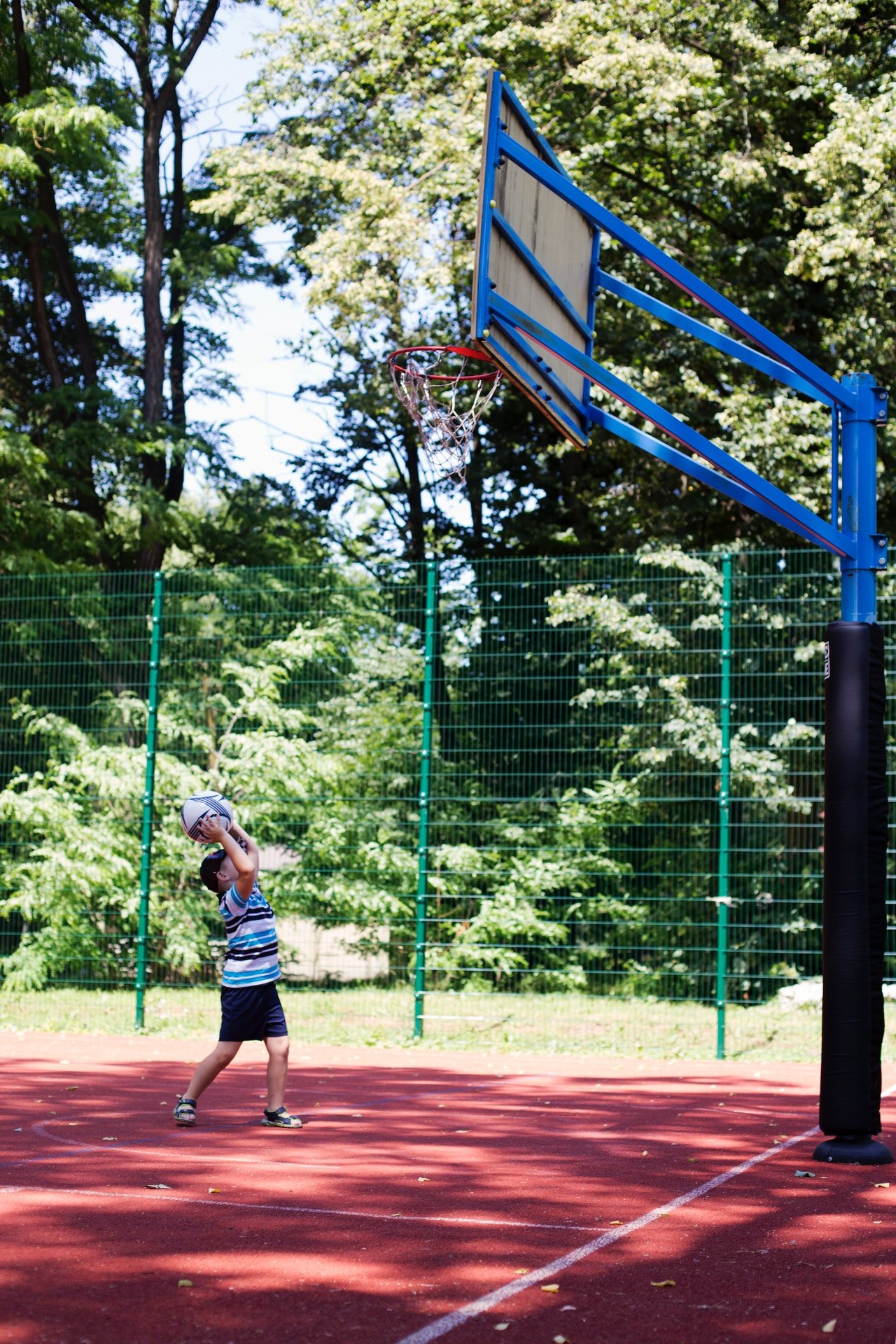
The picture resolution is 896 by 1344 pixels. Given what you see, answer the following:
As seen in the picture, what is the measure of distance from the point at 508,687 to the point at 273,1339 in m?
9.39

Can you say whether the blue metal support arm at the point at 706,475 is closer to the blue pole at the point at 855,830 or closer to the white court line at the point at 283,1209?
the blue pole at the point at 855,830

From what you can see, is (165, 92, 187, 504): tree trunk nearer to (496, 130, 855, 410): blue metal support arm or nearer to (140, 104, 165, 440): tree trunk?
(140, 104, 165, 440): tree trunk

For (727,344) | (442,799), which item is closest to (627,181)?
(442,799)

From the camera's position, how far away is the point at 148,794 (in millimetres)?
13328

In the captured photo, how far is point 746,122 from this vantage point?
60.5ft

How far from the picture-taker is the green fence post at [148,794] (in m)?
13.0

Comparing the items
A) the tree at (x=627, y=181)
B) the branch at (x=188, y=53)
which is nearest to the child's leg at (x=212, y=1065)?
the tree at (x=627, y=181)

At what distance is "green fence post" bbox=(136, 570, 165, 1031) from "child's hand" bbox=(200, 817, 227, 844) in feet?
19.6

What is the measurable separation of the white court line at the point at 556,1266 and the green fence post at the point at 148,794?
23.5 ft

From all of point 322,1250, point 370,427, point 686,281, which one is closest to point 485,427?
point 370,427

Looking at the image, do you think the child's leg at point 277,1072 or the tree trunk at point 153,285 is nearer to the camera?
the child's leg at point 277,1072

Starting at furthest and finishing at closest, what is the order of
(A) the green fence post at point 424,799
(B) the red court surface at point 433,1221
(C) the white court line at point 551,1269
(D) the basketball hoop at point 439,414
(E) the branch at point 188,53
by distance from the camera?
(E) the branch at point 188,53 → (A) the green fence post at point 424,799 → (D) the basketball hoop at point 439,414 → (B) the red court surface at point 433,1221 → (C) the white court line at point 551,1269

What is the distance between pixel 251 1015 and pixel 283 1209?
1852mm

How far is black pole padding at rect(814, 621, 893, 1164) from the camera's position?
693 centimetres
